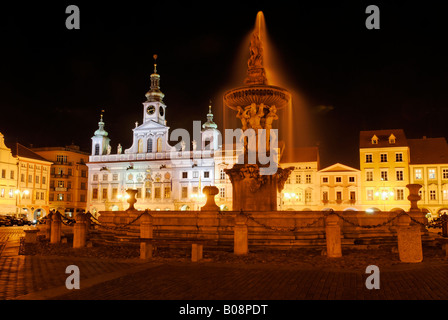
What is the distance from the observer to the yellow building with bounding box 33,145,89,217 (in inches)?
2808

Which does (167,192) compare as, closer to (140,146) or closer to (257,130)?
(140,146)

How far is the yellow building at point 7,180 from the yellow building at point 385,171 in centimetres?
4177

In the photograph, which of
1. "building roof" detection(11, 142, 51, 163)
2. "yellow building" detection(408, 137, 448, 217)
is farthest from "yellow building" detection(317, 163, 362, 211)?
"building roof" detection(11, 142, 51, 163)

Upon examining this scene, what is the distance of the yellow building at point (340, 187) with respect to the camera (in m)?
53.0

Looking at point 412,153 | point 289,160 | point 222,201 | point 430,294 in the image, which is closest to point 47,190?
point 222,201

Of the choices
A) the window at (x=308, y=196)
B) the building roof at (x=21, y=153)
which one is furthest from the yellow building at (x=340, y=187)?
the building roof at (x=21, y=153)

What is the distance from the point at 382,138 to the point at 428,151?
5238mm

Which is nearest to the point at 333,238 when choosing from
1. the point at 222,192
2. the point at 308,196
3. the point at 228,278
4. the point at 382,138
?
the point at 228,278

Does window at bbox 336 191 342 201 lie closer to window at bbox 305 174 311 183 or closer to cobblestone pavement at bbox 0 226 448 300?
window at bbox 305 174 311 183

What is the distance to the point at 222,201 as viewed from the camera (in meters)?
61.0

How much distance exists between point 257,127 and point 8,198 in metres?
47.0

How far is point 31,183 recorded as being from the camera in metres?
61.4

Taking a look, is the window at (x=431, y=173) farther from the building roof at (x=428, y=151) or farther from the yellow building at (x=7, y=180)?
the yellow building at (x=7, y=180)

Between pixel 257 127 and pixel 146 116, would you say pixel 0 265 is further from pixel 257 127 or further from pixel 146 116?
pixel 146 116
